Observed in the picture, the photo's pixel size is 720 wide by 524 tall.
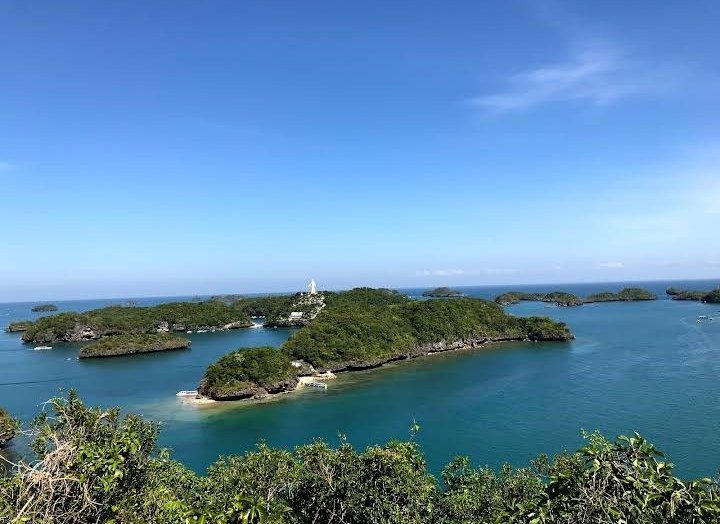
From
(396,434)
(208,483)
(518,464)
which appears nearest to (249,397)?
(396,434)

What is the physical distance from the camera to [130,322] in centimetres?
9700

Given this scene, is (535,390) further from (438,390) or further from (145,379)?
(145,379)

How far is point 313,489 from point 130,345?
7399cm

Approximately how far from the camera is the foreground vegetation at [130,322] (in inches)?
3629

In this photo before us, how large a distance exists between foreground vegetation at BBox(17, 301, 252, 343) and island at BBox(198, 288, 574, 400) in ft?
161

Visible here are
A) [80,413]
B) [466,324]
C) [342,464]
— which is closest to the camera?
[80,413]

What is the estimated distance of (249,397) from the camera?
150 feet

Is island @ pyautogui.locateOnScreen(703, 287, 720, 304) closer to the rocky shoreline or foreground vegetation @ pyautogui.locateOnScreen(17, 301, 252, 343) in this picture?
the rocky shoreline

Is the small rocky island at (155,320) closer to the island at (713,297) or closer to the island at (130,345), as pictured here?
the island at (130,345)

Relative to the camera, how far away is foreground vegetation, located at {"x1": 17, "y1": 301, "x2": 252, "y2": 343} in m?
92.2

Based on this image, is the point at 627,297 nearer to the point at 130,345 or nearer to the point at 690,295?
the point at 690,295


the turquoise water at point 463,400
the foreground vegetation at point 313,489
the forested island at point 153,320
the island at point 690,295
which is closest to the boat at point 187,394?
the turquoise water at point 463,400

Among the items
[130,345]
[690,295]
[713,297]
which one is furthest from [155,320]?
[690,295]

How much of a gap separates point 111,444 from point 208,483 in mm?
7132
